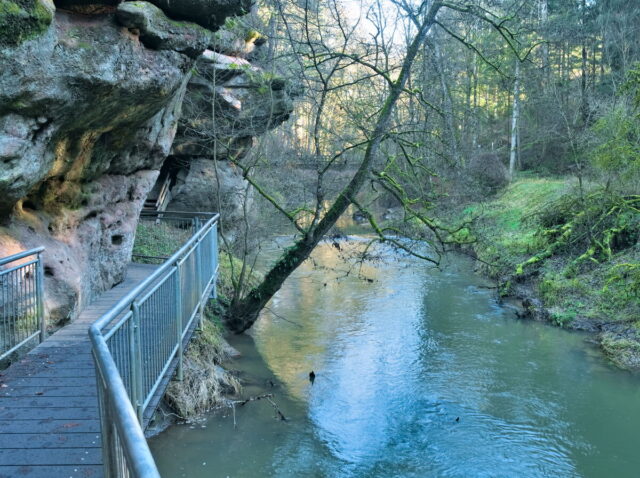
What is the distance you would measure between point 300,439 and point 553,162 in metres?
26.1

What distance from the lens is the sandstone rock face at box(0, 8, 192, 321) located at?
20.4 feet

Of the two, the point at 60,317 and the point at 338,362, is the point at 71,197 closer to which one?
the point at 60,317

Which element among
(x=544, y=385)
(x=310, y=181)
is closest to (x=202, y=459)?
(x=544, y=385)

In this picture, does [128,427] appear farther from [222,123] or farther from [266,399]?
[222,123]

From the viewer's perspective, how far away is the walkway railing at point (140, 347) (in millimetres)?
2074

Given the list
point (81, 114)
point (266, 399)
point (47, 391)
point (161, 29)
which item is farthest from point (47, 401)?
point (266, 399)

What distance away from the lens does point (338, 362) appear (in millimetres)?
12172

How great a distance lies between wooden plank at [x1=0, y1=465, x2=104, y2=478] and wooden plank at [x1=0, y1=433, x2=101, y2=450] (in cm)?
30

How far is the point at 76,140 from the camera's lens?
7938mm

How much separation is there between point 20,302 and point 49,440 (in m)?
2.52

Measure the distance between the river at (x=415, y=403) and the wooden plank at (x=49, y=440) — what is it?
375cm

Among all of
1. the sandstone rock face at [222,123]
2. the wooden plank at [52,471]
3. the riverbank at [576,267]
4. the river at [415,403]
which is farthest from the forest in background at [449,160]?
the wooden plank at [52,471]

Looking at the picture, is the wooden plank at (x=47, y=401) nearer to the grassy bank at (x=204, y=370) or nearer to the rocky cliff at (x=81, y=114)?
the rocky cliff at (x=81, y=114)

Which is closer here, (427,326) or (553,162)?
(427,326)
